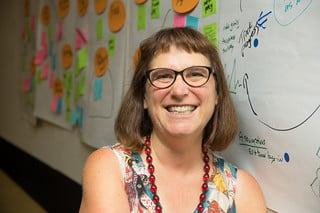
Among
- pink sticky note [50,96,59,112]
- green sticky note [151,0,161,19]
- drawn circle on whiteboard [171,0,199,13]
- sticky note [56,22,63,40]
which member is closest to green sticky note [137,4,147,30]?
green sticky note [151,0,161,19]

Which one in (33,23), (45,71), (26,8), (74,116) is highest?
(26,8)

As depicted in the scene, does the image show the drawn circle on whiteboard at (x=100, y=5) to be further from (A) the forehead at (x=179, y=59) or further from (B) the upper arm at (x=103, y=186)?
(B) the upper arm at (x=103, y=186)

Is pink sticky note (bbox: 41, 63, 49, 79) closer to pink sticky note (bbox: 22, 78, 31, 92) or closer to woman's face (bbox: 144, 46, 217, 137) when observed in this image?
pink sticky note (bbox: 22, 78, 31, 92)

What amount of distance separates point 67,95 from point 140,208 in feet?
4.27

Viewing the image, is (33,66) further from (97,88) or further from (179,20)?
(179,20)

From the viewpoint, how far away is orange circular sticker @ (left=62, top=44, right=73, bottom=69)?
1923 mm

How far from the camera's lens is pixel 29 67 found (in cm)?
257

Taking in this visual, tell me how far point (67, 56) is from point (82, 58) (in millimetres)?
245

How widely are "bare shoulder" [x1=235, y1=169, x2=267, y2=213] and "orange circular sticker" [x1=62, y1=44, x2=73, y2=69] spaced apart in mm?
1362

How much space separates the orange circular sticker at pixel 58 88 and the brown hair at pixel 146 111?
1185 millimetres

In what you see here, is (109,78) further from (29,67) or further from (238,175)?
(29,67)

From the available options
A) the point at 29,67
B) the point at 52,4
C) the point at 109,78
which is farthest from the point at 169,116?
the point at 29,67

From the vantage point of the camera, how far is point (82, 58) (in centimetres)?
175

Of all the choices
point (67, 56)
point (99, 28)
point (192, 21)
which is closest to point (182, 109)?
point (192, 21)
